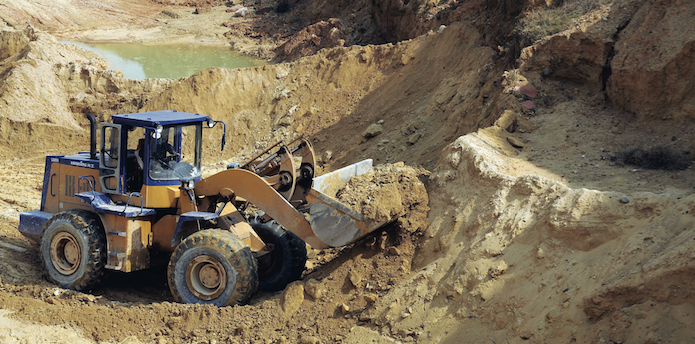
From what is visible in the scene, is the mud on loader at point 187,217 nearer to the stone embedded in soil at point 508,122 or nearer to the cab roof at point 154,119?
the cab roof at point 154,119

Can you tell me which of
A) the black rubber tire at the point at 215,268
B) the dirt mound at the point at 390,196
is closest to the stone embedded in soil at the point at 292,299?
the black rubber tire at the point at 215,268

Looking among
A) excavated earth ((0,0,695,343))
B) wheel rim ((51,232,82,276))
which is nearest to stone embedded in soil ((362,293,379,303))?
excavated earth ((0,0,695,343))

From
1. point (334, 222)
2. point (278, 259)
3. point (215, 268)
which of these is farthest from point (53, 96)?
point (334, 222)

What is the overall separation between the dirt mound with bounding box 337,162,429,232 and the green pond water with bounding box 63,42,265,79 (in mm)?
20625

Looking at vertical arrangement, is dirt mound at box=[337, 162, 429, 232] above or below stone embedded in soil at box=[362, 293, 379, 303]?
above

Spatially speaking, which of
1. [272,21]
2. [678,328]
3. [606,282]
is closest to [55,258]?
[606,282]

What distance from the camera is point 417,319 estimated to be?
7164mm

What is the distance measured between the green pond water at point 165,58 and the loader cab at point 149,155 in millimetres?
18828

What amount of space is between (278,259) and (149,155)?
245cm

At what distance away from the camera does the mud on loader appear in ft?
26.5

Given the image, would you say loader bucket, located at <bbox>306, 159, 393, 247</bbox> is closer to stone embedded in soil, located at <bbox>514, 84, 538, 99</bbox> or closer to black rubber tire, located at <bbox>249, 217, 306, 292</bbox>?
black rubber tire, located at <bbox>249, 217, 306, 292</bbox>

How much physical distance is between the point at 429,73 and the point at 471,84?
2064 mm

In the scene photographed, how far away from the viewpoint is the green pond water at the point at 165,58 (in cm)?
2825

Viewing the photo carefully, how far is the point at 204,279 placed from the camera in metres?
8.34
